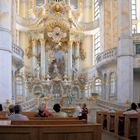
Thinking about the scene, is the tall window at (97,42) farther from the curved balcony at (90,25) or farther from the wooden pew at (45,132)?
the wooden pew at (45,132)

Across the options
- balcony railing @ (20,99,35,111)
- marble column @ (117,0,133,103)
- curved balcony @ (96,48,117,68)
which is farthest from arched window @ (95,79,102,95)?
balcony railing @ (20,99,35,111)

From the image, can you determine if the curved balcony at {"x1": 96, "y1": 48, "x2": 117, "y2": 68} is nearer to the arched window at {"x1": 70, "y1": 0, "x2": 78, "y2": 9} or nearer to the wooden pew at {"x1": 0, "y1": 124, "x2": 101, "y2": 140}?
the arched window at {"x1": 70, "y1": 0, "x2": 78, "y2": 9}

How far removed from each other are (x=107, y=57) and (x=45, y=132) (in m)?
20.6

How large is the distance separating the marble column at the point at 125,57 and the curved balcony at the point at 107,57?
1192mm

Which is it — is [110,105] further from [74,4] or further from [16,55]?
[74,4]

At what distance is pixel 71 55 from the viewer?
35.7 m

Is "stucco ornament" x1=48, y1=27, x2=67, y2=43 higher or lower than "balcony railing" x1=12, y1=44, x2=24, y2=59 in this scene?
higher

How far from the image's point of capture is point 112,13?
97.0 feet

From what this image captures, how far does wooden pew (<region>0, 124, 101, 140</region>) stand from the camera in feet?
18.3

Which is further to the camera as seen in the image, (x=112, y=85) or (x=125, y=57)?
(x=112, y=85)

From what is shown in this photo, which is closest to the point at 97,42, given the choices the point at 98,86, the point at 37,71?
the point at 98,86

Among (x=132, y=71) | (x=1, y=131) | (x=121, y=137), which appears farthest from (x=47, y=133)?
(x=132, y=71)

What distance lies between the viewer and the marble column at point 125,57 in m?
23.0

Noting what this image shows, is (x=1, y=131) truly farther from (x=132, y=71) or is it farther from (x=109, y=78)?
(x=109, y=78)
